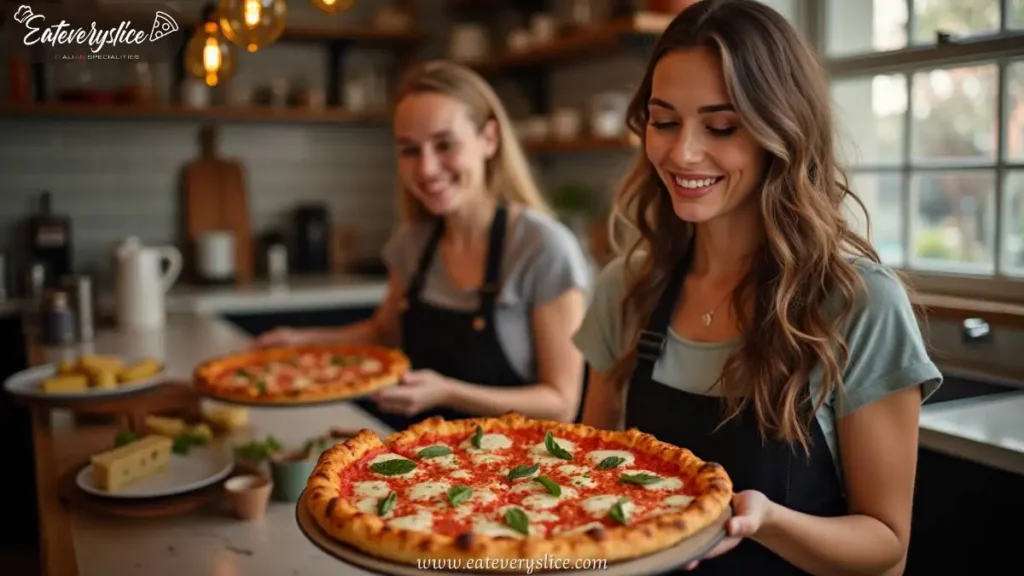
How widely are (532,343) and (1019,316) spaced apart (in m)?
1.14

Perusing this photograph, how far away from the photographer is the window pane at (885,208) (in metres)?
2.94

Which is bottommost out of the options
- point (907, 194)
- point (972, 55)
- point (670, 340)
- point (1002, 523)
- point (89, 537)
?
point (1002, 523)

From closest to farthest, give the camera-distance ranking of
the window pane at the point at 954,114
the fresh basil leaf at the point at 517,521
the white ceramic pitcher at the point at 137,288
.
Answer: the fresh basil leaf at the point at 517,521
the window pane at the point at 954,114
the white ceramic pitcher at the point at 137,288

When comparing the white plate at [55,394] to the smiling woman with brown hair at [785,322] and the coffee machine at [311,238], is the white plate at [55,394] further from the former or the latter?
the coffee machine at [311,238]

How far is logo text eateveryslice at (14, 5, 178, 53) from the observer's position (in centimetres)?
181

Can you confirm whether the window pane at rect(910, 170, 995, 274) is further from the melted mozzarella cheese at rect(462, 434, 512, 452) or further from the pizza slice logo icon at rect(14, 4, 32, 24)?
the pizza slice logo icon at rect(14, 4, 32, 24)

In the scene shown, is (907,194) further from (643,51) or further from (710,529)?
(710,529)

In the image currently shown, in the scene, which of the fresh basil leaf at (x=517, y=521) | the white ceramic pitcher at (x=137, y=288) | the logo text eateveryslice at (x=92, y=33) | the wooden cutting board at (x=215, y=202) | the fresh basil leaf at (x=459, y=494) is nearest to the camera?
the fresh basil leaf at (x=517, y=521)

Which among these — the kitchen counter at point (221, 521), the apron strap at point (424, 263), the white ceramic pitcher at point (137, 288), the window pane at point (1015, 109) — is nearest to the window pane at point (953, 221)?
the window pane at point (1015, 109)

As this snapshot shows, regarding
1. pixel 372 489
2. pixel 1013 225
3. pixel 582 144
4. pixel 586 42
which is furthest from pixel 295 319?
pixel 372 489

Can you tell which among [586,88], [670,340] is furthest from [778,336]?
[586,88]

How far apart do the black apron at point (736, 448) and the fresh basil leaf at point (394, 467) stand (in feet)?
1.62

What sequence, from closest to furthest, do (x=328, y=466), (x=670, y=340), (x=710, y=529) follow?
(x=710, y=529) < (x=328, y=466) < (x=670, y=340)

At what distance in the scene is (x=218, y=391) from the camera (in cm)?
203
